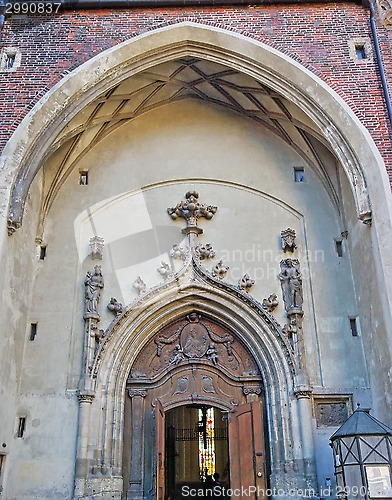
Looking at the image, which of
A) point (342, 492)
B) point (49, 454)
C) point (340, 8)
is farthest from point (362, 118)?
point (49, 454)

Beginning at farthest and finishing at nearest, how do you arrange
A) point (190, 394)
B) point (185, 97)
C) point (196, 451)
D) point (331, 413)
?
point (196, 451) → point (185, 97) → point (190, 394) → point (331, 413)

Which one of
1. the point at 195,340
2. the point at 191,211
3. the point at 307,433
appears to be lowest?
the point at 307,433

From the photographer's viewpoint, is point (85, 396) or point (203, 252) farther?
point (203, 252)

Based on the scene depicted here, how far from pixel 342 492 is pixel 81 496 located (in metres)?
3.79

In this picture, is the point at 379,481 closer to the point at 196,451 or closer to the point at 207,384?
the point at 207,384

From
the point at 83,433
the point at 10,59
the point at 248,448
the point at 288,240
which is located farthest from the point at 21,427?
the point at 10,59

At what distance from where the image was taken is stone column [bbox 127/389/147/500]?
846cm

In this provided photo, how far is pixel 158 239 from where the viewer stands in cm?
998

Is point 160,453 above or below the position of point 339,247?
below

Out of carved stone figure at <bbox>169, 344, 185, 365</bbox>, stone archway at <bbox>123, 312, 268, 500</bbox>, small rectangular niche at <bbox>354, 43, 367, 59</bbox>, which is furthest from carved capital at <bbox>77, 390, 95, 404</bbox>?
small rectangular niche at <bbox>354, 43, 367, 59</bbox>

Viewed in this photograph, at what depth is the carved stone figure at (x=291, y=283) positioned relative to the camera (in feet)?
30.5

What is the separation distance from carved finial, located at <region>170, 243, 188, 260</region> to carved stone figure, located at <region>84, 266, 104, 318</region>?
1.34 metres

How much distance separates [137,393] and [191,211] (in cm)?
337

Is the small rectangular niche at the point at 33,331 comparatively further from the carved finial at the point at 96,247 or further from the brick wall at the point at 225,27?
the brick wall at the point at 225,27
